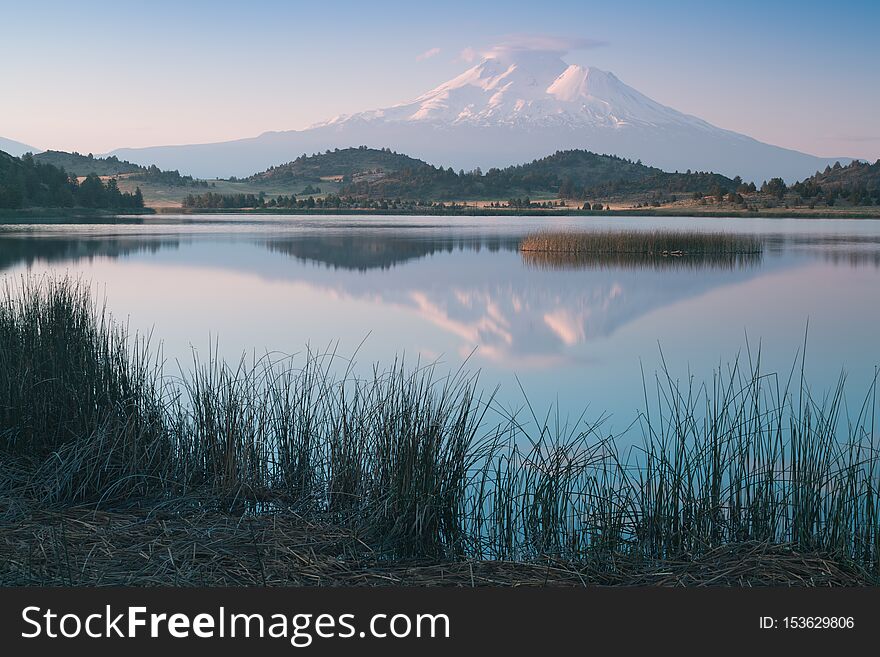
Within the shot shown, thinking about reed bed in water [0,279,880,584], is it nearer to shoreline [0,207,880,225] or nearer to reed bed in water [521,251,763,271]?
reed bed in water [521,251,763,271]

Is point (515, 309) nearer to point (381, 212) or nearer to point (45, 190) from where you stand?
point (45, 190)

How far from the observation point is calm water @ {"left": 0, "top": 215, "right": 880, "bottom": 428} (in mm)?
10219

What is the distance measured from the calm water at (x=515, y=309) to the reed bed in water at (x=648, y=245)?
120 cm

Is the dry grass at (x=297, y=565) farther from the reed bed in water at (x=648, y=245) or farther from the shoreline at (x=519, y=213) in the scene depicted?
the shoreline at (x=519, y=213)

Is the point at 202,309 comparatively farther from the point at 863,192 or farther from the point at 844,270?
the point at 863,192

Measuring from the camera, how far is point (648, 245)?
1054 inches

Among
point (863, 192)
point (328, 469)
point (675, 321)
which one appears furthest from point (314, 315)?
point (863, 192)

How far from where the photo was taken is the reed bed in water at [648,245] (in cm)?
2661

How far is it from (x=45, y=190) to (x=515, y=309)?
2381 inches

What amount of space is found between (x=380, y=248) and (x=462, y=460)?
1091 inches

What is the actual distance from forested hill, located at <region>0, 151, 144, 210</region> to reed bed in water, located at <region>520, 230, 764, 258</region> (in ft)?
128

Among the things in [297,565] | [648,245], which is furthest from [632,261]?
[297,565]

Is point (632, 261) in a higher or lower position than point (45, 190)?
lower

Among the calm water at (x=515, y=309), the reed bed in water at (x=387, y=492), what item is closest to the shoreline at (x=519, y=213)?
the calm water at (x=515, y=309)
